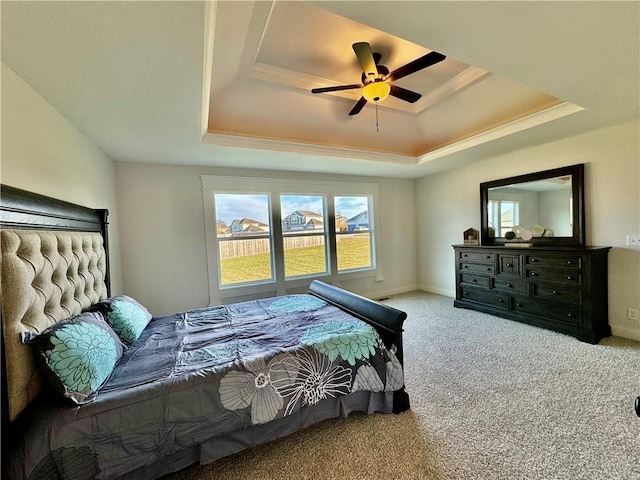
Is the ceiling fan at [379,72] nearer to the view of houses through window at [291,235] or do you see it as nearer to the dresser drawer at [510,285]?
the view of houses through window at [291,235]

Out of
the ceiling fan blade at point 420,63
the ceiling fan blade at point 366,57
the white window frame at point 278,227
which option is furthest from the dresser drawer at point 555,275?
the ceiling fan blade at point 366,57

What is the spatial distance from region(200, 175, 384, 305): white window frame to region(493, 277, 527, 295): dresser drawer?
1.88m

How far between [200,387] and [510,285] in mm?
3847

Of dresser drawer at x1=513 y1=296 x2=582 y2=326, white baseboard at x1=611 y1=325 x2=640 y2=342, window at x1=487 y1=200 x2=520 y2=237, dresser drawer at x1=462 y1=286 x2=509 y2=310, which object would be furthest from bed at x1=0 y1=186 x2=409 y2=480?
window at x1=487 y1=200 x2=520 y2=237

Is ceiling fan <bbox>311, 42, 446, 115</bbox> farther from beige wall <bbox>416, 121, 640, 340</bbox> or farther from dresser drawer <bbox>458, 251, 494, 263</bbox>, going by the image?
dresser drawer <bbox>458, 251, 494, 263</bbox>

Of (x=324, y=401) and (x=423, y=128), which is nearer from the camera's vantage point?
(x=324, y=401)

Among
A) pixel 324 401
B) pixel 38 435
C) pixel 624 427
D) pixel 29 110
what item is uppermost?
pixel 29 110

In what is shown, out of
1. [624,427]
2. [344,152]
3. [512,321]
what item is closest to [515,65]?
[344,152]

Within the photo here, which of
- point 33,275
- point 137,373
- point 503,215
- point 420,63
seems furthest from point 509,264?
Result: point 33,275

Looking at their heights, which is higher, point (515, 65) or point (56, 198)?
point (515, 65)

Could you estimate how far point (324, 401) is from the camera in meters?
1.68

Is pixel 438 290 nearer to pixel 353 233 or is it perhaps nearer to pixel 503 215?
pixel 503 215

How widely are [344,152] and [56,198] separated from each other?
117 inches

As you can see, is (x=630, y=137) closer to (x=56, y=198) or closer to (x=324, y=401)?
(x=324, y=401)
